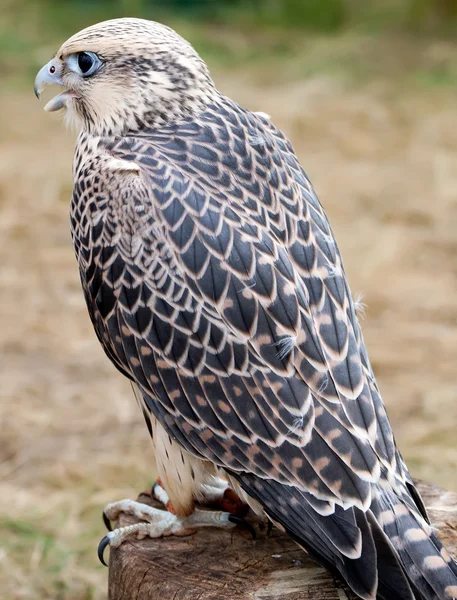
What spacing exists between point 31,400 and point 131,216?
11.0 ft

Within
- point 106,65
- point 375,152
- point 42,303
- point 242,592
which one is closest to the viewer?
point 242,592

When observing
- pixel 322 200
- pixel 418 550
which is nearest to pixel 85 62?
pixel 418 550

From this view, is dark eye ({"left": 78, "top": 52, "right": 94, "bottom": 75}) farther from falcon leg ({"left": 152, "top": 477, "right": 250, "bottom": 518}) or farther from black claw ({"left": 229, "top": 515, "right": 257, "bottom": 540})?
black claw ({"left": 229, "top": 515, "right": 257, "bottom": 540})

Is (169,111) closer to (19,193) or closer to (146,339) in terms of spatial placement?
(146,339)

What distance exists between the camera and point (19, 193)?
897 centimetres

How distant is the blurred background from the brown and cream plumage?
2.03m

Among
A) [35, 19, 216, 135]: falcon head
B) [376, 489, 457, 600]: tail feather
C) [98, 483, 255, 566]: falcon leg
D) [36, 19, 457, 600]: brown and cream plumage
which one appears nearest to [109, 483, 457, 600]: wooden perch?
Answer: [98, 483, 255, 566]: falcon leg

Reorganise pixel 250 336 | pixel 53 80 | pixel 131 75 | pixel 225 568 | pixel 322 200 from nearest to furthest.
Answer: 1. pixel 250 336
2. pixel 225 568
3. pixel 131 75
4. pixel 53 80
5. pixel 322 200

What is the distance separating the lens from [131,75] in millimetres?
3498

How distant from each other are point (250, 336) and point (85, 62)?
1.19m

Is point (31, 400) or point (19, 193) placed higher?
point (19, 193)

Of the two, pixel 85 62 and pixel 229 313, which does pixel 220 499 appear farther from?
pixel 85 62

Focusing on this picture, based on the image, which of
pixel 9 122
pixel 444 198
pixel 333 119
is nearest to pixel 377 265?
pixel 444 198

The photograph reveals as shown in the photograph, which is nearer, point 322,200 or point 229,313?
point 229,313
